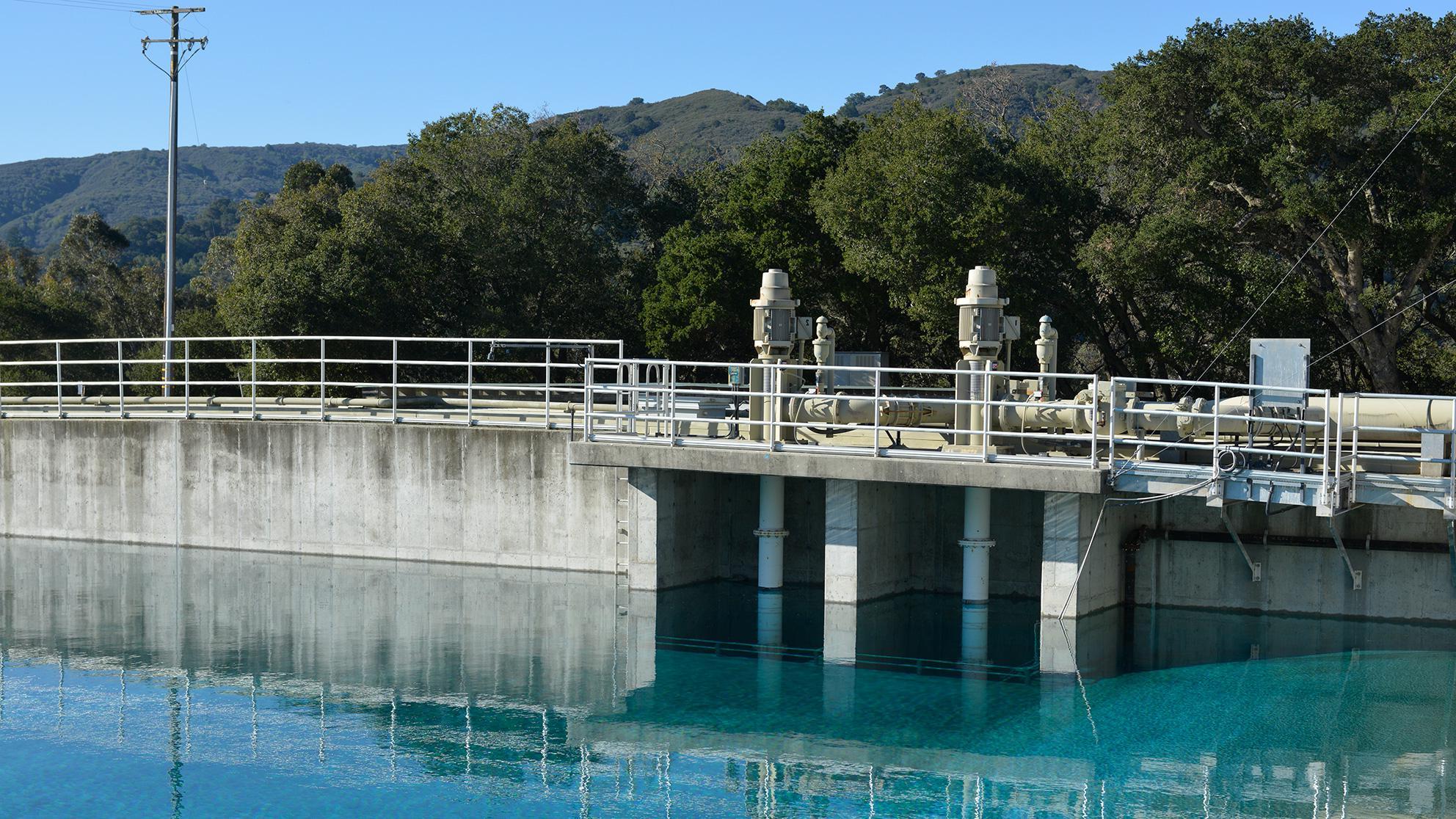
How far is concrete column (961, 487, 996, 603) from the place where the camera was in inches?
821

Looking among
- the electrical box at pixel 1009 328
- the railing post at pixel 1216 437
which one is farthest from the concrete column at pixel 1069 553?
the electrical box at pixel 1009 328

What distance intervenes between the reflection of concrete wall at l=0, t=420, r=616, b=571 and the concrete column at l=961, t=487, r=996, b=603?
19.9ft

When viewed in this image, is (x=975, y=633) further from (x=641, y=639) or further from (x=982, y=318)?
(x=641, y=639)

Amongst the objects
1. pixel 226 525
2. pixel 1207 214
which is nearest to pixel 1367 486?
pixel 1207 214

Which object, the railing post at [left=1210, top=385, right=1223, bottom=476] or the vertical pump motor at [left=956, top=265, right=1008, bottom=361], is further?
the vertical pump motor at [left=956, top=265, right=1008, bottom=361]

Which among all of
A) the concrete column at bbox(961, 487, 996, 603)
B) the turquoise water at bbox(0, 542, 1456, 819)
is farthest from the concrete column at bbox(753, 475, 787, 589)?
the concrete column at bbox(961, 487, 996, 603)

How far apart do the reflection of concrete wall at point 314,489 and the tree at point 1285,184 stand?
1419 cm

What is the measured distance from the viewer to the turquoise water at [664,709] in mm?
14023

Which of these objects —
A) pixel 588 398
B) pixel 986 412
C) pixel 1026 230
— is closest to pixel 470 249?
pixel 1026 230

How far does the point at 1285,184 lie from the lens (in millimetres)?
29500

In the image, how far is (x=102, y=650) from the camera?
66.9 ft

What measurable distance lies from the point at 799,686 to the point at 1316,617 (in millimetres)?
7893

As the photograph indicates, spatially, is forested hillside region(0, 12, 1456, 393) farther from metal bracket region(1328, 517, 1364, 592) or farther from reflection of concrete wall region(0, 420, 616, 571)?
reflection of concrete wall region(0, 420, 616, 571)

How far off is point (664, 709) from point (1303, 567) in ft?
31.5
